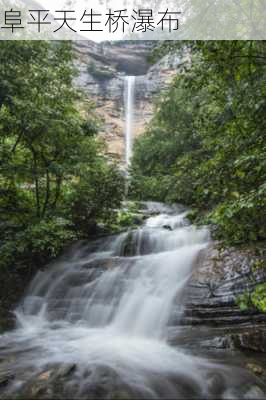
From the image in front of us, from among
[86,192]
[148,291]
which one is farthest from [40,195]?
[148,291]

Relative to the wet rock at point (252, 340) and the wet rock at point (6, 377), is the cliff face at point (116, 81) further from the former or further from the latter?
the wet rock at point (6, 377)

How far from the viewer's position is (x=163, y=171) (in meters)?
14.9

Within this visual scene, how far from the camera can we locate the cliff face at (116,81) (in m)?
25.5

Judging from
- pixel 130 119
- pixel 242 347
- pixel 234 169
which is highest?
pixel 130 119

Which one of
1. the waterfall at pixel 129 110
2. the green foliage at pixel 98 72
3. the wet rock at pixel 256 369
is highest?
the green foliage at pixel 98 72

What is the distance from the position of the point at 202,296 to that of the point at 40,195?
5506mm

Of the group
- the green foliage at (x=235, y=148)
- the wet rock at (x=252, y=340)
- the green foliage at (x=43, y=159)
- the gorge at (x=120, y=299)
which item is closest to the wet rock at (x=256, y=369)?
the gorge at (x=120, y=299)

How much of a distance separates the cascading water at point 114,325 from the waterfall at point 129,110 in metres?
15.5

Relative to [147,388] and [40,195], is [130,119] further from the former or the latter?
[147,388]

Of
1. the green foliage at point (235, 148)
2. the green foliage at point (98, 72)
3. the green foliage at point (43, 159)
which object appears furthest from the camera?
the green foliage at point (98, 72)

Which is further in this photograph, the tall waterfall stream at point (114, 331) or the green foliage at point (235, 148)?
the tall waterfall stream at point (114, 331)

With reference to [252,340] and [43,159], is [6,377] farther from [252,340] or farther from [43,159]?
[43,159]

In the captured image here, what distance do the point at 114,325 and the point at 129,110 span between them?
22957 mm

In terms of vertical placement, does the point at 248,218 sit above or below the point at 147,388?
above
